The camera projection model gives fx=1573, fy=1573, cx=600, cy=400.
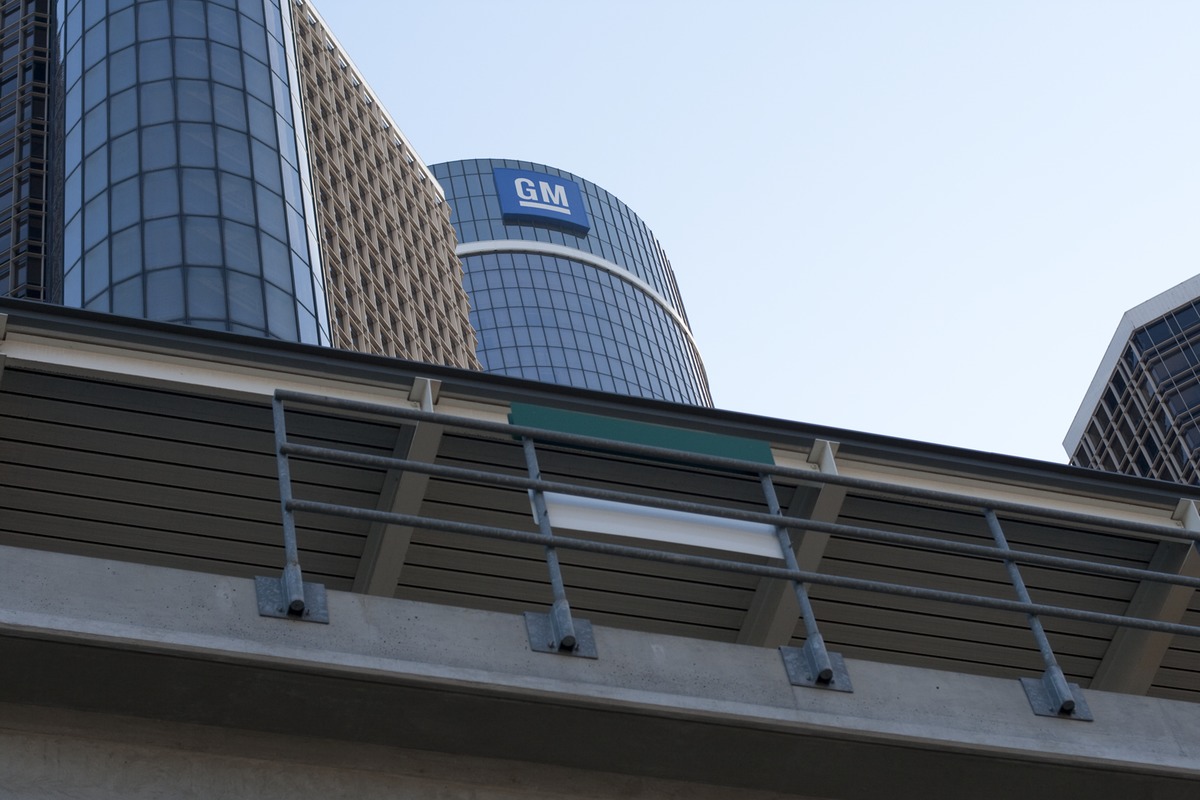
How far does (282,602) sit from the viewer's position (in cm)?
869

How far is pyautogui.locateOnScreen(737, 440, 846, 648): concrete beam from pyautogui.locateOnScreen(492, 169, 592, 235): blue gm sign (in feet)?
447

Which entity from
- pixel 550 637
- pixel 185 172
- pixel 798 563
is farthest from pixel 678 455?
pixel 185 172

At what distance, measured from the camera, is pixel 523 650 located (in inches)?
357

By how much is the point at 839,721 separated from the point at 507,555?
4.97 metres

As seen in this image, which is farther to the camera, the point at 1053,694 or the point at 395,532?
the point at 395,532

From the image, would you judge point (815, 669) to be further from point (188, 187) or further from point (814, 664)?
point (188, 187)

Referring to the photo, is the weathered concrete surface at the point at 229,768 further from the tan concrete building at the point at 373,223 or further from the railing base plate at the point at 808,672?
the tan concrete building at the point at 373,223

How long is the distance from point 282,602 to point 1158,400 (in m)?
104

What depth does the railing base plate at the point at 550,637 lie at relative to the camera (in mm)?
9109

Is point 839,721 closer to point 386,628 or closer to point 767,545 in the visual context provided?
point 767,545

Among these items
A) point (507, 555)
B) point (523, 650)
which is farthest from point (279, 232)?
point (523, 650)

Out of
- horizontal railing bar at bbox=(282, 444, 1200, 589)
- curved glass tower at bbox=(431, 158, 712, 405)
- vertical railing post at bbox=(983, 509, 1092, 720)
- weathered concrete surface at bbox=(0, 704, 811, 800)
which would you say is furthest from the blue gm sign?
weathered concrete surface at bbox=(0, 704, 811, 800)

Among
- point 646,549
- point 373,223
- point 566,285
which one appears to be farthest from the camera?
point 566,285

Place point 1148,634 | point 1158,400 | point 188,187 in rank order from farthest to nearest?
point 1158,400 → point 188,187 → point 1148,634
